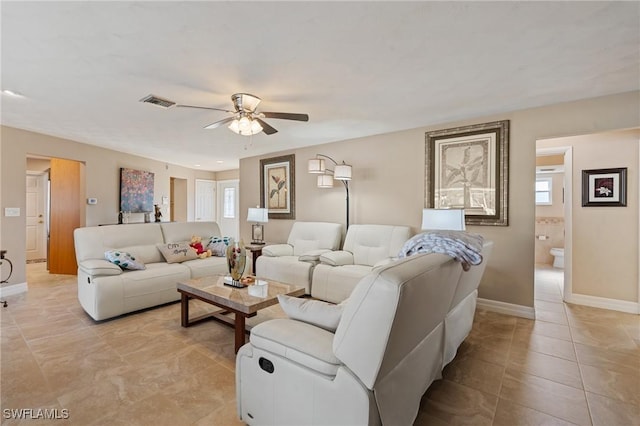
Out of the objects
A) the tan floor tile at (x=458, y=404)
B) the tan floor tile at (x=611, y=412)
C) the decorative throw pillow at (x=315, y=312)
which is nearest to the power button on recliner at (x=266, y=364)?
the decorative throw pillow at (x=315, y=312)

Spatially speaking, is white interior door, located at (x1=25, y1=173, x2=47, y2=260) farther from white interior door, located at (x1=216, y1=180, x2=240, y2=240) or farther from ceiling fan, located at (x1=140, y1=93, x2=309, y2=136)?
ceiling fan, located at (x1=140, y1=93, x2=309, y2=136)

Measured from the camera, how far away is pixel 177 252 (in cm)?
400

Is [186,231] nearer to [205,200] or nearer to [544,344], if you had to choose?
[205,200]

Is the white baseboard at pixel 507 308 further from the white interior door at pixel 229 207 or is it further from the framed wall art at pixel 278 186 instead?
the white interior door at pixel 229 207

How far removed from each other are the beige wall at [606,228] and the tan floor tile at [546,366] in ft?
6.62

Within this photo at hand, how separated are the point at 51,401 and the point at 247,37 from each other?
8.61 ft

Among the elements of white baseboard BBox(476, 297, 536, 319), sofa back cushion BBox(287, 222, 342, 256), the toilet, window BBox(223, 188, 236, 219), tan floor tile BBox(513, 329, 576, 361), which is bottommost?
tan floor tile BBox(513, 329, 576, 361)

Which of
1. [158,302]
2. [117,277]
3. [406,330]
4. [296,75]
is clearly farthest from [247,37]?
[158,302]

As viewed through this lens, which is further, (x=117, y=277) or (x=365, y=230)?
(x=365, y=230)

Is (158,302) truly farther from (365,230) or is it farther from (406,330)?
(406,330)

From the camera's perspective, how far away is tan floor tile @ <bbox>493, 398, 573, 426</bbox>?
1.65m

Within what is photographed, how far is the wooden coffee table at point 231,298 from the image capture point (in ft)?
7.63

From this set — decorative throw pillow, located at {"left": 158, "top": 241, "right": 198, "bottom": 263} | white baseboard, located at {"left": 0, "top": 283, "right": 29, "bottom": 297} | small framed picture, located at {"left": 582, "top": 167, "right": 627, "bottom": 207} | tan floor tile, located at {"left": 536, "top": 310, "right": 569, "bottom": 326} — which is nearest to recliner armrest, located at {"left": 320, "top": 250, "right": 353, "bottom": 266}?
decorative throw pillow, located at {"left": 158, "top": 241, "right": 198, "bottom": 263}

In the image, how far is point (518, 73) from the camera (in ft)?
7.87
